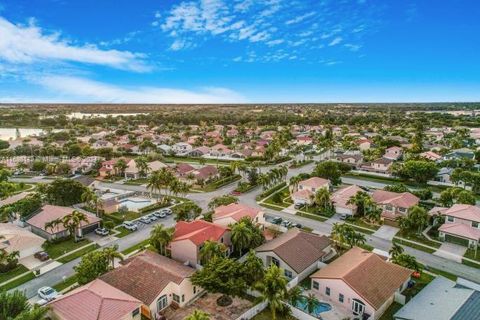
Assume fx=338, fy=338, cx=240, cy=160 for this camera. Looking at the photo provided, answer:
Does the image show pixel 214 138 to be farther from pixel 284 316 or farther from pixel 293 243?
pixel 284 316

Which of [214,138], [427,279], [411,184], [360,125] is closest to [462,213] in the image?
[427,279]

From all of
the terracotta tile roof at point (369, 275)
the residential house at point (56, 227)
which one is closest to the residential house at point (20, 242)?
the residential house at point (56, 227)

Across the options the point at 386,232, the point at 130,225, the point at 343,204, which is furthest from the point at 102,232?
the point at 386,232

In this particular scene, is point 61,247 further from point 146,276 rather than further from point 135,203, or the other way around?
point 146,276

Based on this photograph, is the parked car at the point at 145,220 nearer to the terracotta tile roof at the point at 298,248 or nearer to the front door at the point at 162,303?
the terracotta tile roof at the point at 298,248

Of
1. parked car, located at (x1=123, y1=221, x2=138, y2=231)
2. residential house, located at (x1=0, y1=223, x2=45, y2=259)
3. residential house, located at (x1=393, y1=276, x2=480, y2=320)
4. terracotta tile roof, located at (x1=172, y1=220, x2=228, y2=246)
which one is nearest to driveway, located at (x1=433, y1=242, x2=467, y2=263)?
residential house, located at (x1=393, y1=276, x2=480, y2=320)

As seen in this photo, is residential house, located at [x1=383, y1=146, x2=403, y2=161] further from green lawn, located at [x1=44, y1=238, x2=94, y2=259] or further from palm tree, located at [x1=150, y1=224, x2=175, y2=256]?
green lawn, located at [x1=44, y1=238, x2=94, y2=259]
